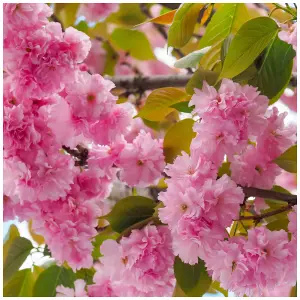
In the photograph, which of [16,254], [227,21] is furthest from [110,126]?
[16,254]

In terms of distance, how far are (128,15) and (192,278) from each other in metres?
0.79

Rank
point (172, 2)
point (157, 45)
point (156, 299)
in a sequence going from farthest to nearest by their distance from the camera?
point (157, 45)
point (172, 2)
point (156, 299)

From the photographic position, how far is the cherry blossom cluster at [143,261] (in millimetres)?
798

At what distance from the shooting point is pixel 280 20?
3.42 ft

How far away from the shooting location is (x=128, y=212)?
852mm

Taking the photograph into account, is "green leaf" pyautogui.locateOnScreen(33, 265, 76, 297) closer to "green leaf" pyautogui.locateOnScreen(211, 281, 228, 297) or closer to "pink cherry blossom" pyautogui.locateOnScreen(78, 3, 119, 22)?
"green leaf" pyautogui.locateOnScreen(211, 281, 228, 297)

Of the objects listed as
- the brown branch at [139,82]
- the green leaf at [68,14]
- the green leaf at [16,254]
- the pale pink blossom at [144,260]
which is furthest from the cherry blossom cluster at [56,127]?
the green leaf at [68,14]

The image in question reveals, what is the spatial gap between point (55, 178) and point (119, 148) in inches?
4.7

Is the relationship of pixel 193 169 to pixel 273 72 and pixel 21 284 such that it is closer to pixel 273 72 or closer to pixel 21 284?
pixel 273 72

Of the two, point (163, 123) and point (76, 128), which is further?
point (163, 123)

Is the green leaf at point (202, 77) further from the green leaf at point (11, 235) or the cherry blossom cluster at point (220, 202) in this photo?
the green leaf at point (11, 235)

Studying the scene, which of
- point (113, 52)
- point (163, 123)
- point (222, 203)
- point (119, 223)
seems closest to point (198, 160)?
point (222, 203)

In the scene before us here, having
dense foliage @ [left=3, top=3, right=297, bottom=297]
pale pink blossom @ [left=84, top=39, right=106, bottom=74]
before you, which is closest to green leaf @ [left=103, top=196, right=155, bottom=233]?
dense foliage @ [left=3, top=3, right=297, bottom=297]

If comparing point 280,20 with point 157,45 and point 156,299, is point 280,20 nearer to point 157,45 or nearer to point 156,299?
point 156,299
